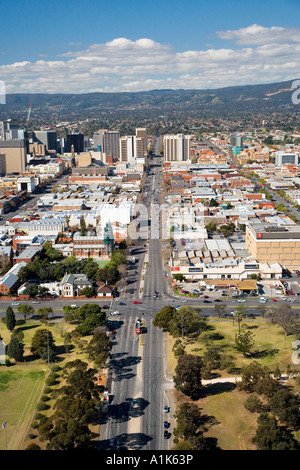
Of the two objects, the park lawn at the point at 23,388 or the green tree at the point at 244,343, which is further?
the green tree at the point at 244,343

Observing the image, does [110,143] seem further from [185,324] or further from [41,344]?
[41,344]

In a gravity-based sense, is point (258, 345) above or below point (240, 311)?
below

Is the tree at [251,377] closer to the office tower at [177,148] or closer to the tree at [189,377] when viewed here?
the tree at [189,377]

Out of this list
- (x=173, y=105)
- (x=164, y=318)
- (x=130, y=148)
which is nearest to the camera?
(x=164, y=318)

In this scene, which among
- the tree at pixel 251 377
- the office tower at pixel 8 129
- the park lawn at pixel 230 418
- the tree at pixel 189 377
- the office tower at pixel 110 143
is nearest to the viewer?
the park lawn at pixel 230 418

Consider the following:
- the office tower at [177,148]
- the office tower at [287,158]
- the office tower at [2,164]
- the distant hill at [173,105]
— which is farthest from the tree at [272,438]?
the distant hill at [173,105]

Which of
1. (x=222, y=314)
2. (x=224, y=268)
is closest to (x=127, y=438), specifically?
(x=222, y=314)

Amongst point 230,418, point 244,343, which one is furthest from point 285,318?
point 230,418
